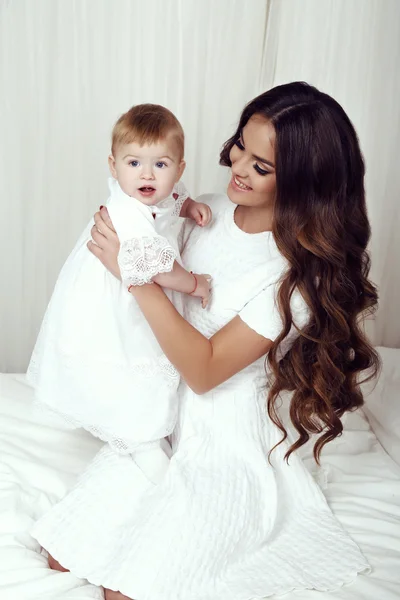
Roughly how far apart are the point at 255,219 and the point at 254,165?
0.19 metres

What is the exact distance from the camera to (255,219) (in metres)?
1.78

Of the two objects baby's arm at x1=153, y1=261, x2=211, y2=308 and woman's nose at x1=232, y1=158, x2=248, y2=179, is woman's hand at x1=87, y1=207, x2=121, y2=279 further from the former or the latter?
woman's nose at x1=232, y1=158, x2=248, y2=179

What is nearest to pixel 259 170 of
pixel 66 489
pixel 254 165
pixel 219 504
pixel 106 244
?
pixel 254 165

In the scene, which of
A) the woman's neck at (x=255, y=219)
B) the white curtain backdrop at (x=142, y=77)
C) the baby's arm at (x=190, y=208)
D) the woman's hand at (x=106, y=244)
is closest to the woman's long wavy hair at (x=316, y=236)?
the woman's neck at (x=255, y=219)

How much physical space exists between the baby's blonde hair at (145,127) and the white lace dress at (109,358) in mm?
138

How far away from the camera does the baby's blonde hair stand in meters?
1.56

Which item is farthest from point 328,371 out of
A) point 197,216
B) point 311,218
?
point 197,216

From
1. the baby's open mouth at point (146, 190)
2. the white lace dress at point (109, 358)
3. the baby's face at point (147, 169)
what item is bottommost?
the white lace dress at point (109, 358)

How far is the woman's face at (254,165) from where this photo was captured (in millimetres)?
1606

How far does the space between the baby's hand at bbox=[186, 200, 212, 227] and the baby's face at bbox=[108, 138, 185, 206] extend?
20cm

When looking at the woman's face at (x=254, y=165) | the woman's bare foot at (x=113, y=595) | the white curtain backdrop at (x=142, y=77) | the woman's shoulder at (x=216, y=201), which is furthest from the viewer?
the white curtain backdrop at (x=142, y=77)

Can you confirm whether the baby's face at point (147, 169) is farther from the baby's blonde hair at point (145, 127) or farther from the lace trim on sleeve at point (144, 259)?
the lace trim on sleeve at point (144, 259)

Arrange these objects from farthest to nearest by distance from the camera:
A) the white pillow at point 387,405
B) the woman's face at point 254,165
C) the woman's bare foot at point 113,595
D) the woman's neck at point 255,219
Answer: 1. the white pillow at point 387,405
2. the woman's neck at point 255,219
3. the woman's face at point 254,165
4. the woman's bare foot at point 113,595

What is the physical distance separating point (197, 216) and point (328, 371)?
523 mm
